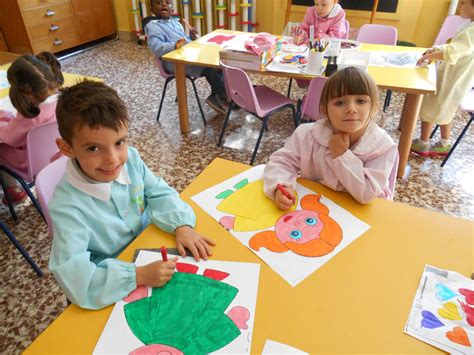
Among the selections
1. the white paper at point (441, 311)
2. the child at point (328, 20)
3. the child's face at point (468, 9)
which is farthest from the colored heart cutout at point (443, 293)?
the child at point (328, 20)

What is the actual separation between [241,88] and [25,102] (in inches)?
46.4

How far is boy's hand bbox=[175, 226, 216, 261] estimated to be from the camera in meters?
0.87

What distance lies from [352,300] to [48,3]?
16.3 ft

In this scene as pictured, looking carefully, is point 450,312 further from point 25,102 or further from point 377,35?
point 377,35

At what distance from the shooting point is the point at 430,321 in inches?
28.3

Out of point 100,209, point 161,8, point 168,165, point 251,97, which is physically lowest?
point 168,165

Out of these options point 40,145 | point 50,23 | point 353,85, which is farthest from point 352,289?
point 50,23

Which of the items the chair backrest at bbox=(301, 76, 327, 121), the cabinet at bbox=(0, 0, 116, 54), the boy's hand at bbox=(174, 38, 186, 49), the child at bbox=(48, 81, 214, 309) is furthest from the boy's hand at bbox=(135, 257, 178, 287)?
the cabinet at bbox=(0, 0, 116, 54)

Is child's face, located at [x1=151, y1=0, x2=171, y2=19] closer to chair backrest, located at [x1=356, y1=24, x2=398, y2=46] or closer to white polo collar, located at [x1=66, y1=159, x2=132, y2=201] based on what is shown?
chair backrest, located at [x1=356, y1=24, x2=398, y2=46]

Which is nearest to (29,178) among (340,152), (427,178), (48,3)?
Result: (340,152)

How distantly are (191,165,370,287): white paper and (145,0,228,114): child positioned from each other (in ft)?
6.69

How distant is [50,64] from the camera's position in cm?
182

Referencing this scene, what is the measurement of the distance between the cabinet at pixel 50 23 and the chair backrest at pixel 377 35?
11.9 feet

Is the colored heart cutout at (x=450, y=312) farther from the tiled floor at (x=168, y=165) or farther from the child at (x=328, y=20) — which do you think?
the child at (x=328, y=20)
